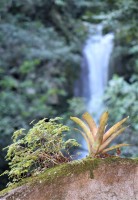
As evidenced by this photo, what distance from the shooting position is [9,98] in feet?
20.0

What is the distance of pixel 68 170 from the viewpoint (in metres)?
1.46

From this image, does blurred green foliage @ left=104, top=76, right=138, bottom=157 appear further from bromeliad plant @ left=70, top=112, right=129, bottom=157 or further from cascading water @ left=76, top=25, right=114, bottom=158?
cascading water @ left=76, top=25, right=114, bottom=158

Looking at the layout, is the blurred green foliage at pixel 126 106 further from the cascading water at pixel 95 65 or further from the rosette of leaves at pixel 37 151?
the cascading water at pixel 95 65

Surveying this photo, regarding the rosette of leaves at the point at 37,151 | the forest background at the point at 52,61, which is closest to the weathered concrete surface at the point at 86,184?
the rosette of leaves at the point at 37,151

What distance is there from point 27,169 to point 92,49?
955 cm

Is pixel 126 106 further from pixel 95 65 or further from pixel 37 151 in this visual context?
pixel 95 65

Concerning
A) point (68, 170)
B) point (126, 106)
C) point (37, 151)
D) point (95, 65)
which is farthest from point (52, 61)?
point (68, 170)

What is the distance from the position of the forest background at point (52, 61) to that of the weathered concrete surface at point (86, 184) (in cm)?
213

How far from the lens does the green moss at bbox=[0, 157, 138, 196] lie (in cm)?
144

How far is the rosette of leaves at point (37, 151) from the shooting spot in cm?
153

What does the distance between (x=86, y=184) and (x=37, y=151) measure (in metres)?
0.33

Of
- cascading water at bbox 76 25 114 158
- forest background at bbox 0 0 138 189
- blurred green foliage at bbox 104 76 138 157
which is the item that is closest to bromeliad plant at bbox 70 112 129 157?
blurred green foliage at bbox 104 76 138 157

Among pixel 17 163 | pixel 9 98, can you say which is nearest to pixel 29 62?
pixel 9 98

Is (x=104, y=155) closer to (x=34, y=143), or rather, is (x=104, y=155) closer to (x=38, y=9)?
(x=34, y=143)
